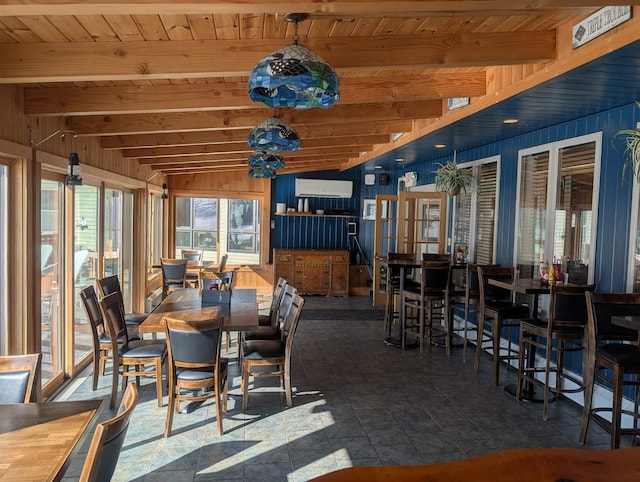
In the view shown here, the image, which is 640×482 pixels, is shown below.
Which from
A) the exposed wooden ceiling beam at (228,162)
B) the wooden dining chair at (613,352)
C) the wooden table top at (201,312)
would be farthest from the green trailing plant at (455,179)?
the wooden dining chair at (613,352)

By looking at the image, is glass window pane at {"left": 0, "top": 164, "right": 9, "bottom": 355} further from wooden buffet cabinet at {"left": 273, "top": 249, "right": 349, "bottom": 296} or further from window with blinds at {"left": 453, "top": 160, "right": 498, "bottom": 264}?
wooden buffet cabinet at {"left": 273, "top": 249, "right": 349, "bottom": 296}

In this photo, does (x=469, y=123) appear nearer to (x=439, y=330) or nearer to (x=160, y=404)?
(x=439, y=330)

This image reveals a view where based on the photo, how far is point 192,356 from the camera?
3.31 m

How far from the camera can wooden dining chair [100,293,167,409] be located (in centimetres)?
379

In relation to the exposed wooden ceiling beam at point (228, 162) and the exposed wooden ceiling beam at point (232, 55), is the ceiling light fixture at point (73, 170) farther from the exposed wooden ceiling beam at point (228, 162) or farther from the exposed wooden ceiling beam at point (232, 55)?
the exposed wooden ceiling beam at point (228, 162)

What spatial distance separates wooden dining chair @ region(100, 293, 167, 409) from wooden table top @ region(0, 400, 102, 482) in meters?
1.82

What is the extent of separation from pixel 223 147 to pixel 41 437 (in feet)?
16.9

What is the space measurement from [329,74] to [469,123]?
Result: 10.3ft

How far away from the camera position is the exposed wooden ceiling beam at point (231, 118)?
4402 mm

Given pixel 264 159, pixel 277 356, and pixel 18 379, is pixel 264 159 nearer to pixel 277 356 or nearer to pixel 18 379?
pixel 277 356

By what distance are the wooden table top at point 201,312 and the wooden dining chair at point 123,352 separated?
27 centimetres

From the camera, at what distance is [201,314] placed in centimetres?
397

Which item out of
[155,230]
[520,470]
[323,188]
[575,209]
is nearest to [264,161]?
[575,209]

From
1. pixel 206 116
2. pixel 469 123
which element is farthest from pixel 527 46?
pixel 206 116
